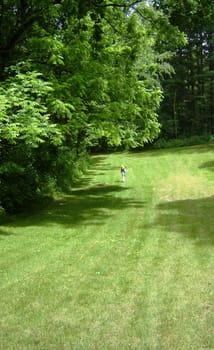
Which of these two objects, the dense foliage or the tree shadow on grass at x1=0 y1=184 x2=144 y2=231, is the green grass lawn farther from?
the dense foliage

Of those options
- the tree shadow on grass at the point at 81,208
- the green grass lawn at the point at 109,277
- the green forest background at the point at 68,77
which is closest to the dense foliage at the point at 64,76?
the green forest background at the point at 68,77

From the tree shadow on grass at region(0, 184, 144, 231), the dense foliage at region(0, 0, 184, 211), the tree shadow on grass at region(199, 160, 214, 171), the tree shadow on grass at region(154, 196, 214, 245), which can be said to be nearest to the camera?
the tree shadow on grass at region(154, 196, 214, 245)

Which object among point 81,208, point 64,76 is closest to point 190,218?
point 81,208

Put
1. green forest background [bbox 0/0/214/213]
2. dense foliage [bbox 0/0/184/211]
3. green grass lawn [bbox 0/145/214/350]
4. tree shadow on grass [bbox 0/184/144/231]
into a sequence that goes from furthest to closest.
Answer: tree shadow on grass [bbox 0/184/144/231], dense foliage [bbox 0/0/184/211], green forest background [bbox 0/0/214/213], green grass lawn [bbox 0/145/214/350]

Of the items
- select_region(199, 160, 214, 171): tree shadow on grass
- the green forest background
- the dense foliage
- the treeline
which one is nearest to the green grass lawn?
the dense foliage

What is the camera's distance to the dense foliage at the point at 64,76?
13.2 meters

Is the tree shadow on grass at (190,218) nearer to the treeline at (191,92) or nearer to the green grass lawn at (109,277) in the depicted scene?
the green grass lawn at (109,277)

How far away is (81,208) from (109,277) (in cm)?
868

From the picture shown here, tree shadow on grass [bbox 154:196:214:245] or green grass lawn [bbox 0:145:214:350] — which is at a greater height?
green grass lawn [bbox 0:145:214:350]

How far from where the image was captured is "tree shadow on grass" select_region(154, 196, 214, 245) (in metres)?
11.1

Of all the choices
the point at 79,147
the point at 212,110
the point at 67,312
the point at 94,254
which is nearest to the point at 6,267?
the point at 94,254

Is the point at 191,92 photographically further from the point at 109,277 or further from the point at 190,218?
the point at 109,277

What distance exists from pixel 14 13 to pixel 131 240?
36.6 ft

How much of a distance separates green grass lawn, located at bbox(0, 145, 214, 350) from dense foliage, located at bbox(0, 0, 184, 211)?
233 cm
